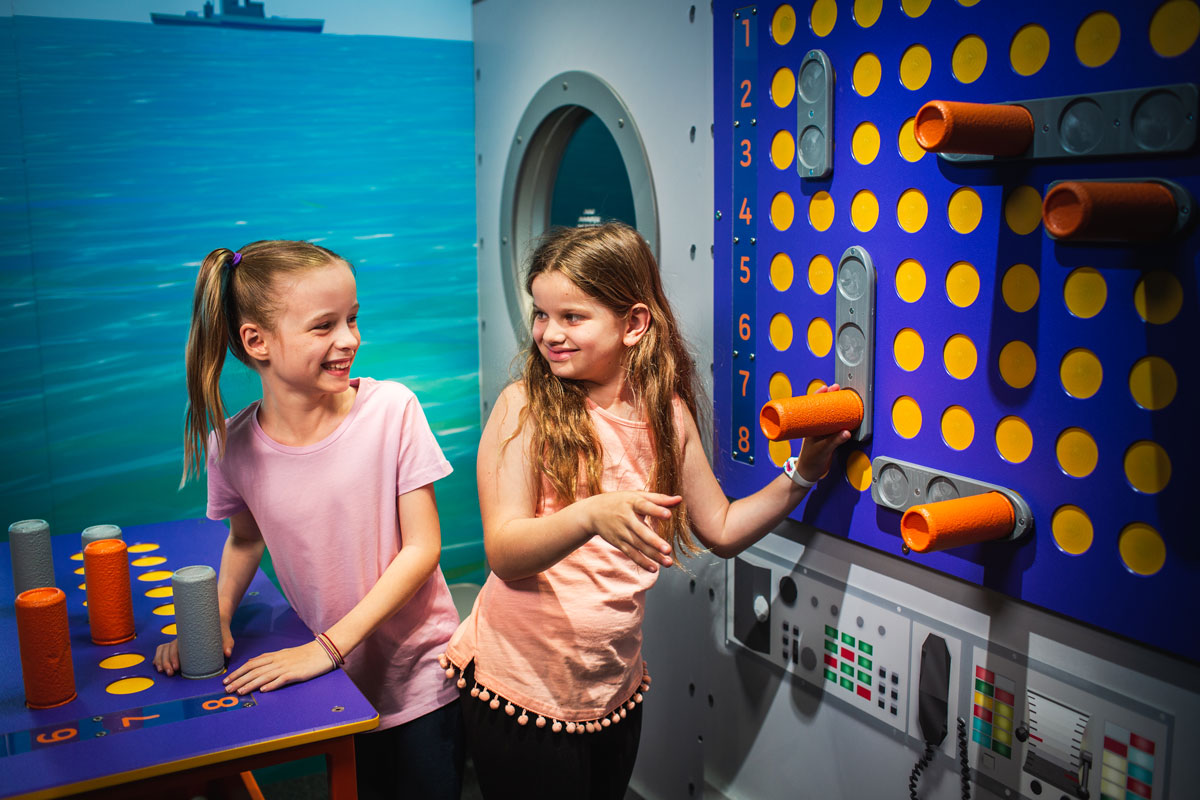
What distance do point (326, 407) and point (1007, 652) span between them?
1.05m

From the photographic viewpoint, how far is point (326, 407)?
1505mm

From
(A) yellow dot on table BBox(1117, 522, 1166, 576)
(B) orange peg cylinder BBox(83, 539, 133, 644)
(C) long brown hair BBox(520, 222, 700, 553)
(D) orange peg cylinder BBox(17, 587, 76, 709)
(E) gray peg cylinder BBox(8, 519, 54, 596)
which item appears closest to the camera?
(A) yellow dot on table BBox(1117, 522, 1166, 576)

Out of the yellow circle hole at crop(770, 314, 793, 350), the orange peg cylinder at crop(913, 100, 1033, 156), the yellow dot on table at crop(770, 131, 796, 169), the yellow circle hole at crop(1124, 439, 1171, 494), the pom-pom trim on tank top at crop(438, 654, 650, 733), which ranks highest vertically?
the yellow dot on table at crop(770, 131, 796, 169)

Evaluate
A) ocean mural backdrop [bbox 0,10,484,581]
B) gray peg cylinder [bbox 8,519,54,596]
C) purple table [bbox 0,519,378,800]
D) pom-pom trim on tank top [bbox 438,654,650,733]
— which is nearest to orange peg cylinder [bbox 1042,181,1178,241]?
pom-pom trim on tank top [bbox 438,654,650,733]

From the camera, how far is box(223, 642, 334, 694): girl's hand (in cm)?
126

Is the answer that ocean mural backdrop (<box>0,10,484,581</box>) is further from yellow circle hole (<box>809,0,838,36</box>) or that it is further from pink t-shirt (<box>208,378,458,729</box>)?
yellow circle hole (<box>809,0,838,36</box>)

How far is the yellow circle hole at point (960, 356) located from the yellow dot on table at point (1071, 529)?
202mm

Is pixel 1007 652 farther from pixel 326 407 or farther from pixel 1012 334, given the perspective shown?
pixel 326 407

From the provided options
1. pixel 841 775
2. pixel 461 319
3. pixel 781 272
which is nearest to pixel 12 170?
pixel 461 319

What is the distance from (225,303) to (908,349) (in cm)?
101

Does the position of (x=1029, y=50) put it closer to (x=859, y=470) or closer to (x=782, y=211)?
(x=782, y=211)

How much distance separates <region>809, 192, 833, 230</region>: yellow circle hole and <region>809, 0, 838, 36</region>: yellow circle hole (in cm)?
23

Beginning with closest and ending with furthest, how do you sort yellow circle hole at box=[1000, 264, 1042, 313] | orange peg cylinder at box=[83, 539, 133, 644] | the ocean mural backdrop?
1. yellow circle hole at box=[1000, 264, 1042, 313]
2. orange peg cylinder at box=[83, 539, 133, 644]
3. the ocean mural backdrop

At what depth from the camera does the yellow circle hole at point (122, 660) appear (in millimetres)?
1347
